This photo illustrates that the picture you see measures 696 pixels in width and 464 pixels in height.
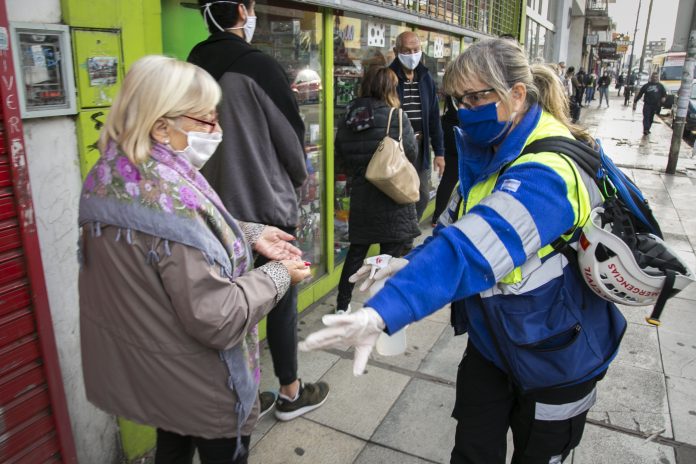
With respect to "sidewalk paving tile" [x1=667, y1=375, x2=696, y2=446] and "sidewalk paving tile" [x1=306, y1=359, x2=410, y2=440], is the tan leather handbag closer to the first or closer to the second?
"sidewalk paving tile" [x1=306, y1=359, x2=410, y2=440]

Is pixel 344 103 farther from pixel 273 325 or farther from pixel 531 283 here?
pixel 531 283

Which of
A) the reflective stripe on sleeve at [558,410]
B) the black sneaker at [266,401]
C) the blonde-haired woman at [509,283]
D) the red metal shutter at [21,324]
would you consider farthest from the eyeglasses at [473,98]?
the black sneaker at [266,401]

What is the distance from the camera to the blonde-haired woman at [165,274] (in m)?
1.41

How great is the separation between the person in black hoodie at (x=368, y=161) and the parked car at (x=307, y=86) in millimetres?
380

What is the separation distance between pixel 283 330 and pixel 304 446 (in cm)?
61

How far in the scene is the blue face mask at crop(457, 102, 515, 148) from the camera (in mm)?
1688

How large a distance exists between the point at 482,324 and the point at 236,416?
82 cm

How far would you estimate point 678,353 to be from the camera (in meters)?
3.69

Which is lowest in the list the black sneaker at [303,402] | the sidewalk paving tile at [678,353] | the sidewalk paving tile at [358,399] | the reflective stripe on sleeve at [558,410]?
the sidewalk paving tile at [358,399]

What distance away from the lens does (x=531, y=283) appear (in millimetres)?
1563

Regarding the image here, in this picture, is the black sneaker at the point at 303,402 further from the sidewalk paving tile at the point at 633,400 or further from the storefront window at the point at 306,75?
the sidewalk paving tile at the point at 633,400

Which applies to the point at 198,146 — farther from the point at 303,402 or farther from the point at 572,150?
the point at 303,402

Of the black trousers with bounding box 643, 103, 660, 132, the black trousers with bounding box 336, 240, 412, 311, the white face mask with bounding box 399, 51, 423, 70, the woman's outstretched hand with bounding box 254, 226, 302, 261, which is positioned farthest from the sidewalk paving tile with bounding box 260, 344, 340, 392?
the black trousers with bounding box 643, 103, 660, 132

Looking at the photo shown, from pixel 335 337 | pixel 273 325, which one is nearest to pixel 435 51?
pixel 273 325
